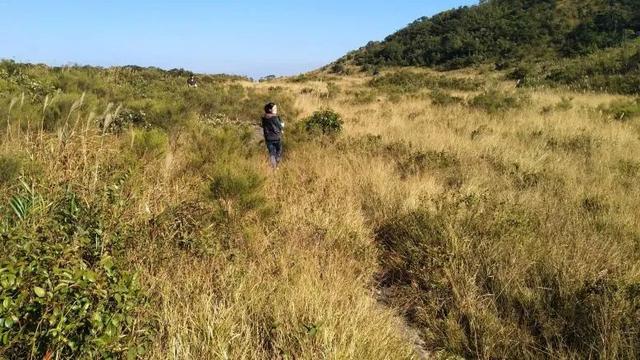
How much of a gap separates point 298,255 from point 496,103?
14.5 metres

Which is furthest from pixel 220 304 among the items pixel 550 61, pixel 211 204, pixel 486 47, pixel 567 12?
pixel 567 12

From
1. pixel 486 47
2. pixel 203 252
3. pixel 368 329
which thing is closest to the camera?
pixel 368 329

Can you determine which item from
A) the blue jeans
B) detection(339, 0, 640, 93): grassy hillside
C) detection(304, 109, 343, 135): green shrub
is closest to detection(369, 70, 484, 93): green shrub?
detection(339, 0, 640, 93): grassy hillside

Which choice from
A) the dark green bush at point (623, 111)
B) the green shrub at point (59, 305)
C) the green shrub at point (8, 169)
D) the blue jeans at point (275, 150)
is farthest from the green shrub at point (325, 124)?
the green shrub at point (59, 305)

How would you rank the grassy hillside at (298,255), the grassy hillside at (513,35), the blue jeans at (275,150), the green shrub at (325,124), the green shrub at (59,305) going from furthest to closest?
the grassy hillside at (513,35), the green shrub at (325,124), the blue jeans at (275,150), the grassy hillside at (298,255), the green shrub at (59,305)

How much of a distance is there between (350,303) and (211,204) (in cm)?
210

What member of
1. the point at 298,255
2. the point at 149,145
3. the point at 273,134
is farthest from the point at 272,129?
the point at 298,255

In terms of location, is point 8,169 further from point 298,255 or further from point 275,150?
point 275,150

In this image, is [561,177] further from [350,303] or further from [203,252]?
[203,252]

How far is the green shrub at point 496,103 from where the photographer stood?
16.3 m

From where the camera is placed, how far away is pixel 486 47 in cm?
5097

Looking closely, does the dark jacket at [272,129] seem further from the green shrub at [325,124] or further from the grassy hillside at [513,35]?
the grassy hillside at [513,35]

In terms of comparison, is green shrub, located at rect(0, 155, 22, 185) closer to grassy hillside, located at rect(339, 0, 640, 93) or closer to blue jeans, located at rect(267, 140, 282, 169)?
blue jeans, located at rect(267, 140, 282, 169)

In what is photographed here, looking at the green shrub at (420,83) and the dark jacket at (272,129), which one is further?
the green shrub at (420,83)
